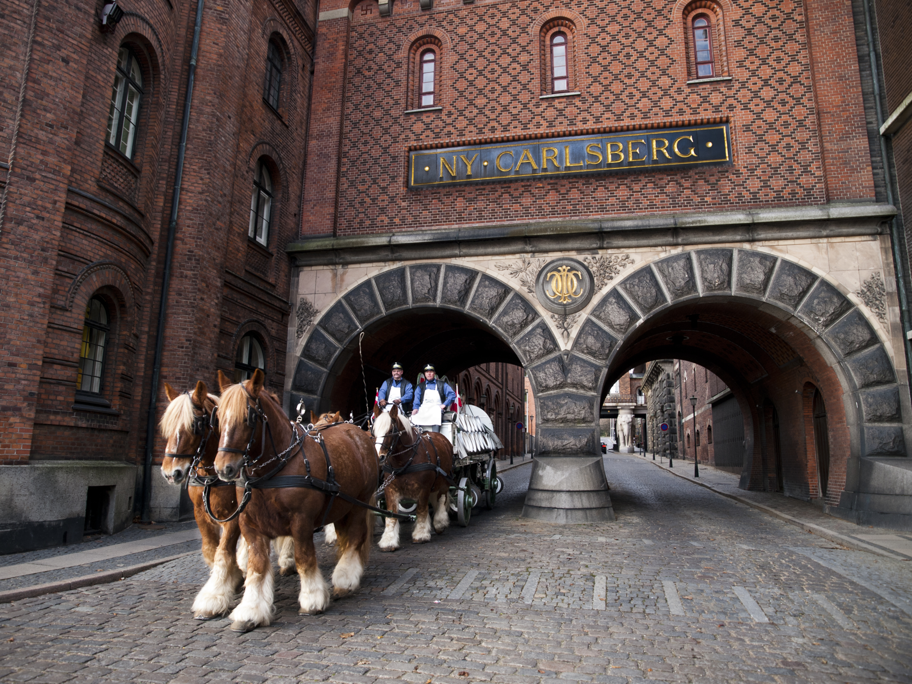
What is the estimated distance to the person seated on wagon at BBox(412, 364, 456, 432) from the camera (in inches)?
410

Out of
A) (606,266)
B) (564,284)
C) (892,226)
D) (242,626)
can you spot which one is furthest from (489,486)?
(892,226)

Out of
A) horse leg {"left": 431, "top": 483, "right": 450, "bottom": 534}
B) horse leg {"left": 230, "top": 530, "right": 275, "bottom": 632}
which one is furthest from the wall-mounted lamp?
horse leg {"left": 431, "top": 483, "right": 450, "bottom": 534}

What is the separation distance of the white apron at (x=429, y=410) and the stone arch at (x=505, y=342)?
3.24 m

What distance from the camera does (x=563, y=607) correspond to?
580 centimetres

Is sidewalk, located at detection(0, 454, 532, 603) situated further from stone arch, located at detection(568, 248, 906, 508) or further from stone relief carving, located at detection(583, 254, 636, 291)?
stone relief carving, located at detection(583, 254, 636, 291)

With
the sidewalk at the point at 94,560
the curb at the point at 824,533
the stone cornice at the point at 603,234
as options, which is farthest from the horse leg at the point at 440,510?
the curb at the point at 824,533

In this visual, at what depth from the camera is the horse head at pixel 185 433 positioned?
516 centimetres

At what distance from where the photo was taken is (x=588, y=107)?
47.7ft

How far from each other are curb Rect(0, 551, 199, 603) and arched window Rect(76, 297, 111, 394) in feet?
12.4

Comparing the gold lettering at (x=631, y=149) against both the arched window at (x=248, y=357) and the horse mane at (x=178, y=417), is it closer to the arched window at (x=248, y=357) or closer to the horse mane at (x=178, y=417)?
the arched window at (x=248, y=357)

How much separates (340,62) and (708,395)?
25603mm

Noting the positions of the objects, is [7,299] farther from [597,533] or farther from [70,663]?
[597,533]

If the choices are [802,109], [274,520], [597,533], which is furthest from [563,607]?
[802,109]

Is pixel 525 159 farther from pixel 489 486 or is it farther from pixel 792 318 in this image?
pixel 489 486
